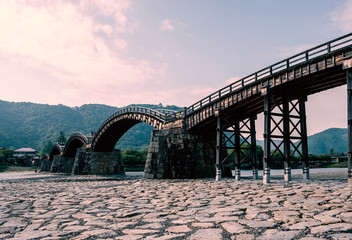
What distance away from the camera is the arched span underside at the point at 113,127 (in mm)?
37875

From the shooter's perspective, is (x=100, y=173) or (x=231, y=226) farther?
(x=100, y=173)

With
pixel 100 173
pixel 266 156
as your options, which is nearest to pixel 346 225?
pixel 266 156

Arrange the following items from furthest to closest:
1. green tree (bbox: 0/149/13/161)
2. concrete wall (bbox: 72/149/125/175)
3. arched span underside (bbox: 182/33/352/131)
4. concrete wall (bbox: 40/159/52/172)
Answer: green tree (bbox: 0/149/13/161)
concrete wall (bbox: 40/159/52/172)
concrete wall (bbox: 72/149/125/175)
arched span underside (bbox: 182/33/352/131)

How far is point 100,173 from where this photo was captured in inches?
1818

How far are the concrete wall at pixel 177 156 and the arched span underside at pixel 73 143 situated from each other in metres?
32.1

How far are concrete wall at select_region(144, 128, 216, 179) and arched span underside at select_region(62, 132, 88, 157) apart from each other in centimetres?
3209

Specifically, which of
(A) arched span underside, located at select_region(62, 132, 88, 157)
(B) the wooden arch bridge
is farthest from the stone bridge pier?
(A) arched span underside, located at select_region(62, 132, 88, 157)

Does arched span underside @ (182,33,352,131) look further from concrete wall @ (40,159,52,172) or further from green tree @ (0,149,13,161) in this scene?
green tree @ (0,149,13,161)

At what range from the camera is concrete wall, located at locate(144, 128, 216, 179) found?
79.4 ft

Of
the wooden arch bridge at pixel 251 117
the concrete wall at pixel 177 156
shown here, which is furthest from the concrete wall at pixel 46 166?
the concrete wall at pixel 177 156

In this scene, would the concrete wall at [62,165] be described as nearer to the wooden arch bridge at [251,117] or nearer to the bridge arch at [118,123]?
the bridge arch at [118,123]

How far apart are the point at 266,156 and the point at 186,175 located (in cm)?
905

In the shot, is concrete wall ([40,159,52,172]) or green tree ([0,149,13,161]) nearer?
concrete wall ([40,159,52,172])

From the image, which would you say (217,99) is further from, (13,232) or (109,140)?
(109,140)
